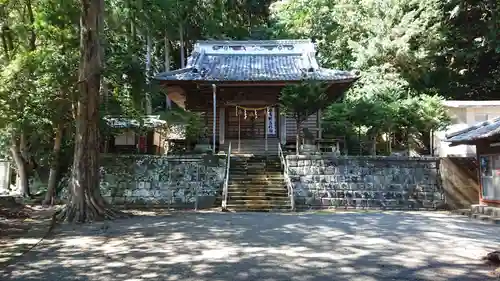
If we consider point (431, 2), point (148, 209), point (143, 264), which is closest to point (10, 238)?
point (143, 264)

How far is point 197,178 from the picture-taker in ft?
51.7

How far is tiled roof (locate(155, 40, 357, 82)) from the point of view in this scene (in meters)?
18.4

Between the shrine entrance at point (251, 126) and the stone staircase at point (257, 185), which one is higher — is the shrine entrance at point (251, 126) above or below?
above

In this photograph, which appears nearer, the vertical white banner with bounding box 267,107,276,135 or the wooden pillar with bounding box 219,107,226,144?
the wooden pillar with bounding box 219,107,226,144

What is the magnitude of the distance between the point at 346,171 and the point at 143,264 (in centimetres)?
1069

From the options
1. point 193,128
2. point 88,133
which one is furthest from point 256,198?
point 88,133

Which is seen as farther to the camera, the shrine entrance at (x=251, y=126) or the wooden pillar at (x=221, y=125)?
the shrine entrance at (x=251, y=126)

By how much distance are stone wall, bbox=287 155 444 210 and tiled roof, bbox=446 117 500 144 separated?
1.58 meters

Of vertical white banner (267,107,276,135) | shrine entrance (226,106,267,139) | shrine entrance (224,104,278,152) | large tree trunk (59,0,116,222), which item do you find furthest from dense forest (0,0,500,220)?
shrine entrance (226,106,267,139)

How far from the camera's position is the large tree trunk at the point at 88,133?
11.1 metres

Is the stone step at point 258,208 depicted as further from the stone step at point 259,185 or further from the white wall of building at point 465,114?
the white wall of building at point 465,114

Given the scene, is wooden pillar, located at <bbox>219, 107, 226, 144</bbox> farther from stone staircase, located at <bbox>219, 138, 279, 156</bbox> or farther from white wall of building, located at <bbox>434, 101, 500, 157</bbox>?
white wall of building, located at <bbox>434, 101, 500, 157</bbox>

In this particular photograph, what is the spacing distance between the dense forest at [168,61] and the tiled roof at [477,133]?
295 centimetres

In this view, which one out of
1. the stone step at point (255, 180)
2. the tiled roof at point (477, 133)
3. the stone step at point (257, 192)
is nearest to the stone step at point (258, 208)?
the stone step at point (257, 192)
